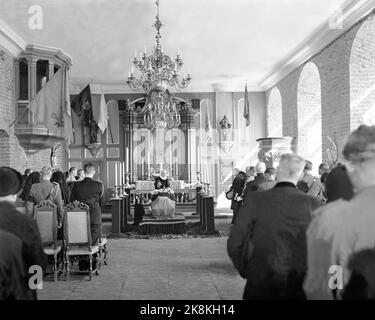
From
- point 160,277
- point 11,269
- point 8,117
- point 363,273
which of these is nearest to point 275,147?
point 8,117

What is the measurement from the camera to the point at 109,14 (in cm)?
970

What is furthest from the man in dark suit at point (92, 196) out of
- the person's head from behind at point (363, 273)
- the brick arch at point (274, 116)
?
the brick arch at point (274, 116)

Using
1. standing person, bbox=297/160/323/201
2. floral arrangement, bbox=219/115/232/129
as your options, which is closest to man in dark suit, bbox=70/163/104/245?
standing person, bbox=297/160/323/201

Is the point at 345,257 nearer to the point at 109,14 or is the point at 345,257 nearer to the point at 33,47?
the point at 109,14

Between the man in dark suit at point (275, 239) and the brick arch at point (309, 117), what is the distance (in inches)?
444

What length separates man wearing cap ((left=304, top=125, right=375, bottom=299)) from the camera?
235 cm

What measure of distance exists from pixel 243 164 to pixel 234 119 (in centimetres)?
159

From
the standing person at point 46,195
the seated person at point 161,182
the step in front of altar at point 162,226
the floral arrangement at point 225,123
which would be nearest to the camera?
the standing person at point 46,195

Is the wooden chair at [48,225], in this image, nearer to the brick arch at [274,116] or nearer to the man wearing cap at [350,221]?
the man wearing cap at [350,221]

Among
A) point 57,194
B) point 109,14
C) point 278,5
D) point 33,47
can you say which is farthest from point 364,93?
point 33,47

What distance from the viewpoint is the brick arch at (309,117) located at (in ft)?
45.2

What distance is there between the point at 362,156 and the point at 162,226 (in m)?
8.45

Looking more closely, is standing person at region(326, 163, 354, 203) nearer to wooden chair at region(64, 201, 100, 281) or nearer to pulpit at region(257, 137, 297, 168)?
wooden chair at region(64, 201, 100, 281)

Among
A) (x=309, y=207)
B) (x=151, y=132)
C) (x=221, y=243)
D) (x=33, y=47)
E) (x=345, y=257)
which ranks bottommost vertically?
(x=221, y=243)
